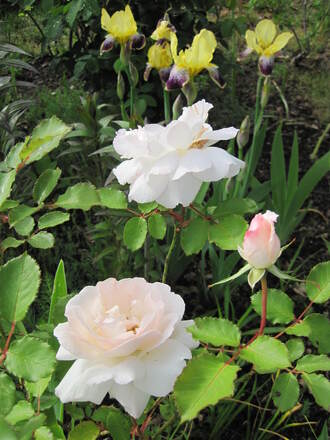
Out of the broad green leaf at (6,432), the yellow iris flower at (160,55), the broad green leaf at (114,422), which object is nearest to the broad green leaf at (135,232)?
the broad green leaf at (114,422)

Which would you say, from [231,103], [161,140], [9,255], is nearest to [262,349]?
[161,140]

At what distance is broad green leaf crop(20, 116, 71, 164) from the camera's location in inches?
25.8

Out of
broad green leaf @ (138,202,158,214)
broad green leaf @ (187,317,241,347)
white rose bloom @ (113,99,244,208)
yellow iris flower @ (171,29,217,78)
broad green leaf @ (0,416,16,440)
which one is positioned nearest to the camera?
broad green leaf @ (0,416,16,440)

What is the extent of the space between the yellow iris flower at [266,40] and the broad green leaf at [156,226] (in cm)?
85

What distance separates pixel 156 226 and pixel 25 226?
19cm

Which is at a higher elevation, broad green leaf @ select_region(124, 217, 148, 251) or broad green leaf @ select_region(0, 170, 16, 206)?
broad green leaf @ select_region(0, 170, 16, 206)

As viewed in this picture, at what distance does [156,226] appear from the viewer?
2.63 ft

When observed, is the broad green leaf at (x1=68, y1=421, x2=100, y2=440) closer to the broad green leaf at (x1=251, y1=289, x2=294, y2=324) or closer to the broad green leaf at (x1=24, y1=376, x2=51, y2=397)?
the broad green leaf at (x1=24, y1=376, x2=51, y2=397)

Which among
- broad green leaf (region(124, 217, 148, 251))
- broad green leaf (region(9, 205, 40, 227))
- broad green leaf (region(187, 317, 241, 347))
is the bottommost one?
broad green leaf (region(124, 217, 148, 251))

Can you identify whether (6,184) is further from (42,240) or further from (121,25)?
(121,25)

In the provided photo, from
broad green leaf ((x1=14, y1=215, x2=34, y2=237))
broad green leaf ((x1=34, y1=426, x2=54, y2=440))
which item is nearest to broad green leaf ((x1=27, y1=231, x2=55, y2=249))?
broad green leaf ((x1=14, y1=215, x2=34, y2=237))

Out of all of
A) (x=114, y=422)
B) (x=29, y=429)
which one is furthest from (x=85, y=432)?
(x=29, y=429)

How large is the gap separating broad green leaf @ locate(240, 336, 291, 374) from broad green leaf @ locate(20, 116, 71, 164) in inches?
13.5

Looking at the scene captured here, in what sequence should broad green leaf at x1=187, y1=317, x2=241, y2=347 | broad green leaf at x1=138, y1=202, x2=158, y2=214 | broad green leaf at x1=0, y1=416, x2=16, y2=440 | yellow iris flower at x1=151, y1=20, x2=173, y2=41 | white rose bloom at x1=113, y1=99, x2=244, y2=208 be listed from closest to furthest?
broad green leaf at x1=0, y1=416, x2=16, y2=440
broad green leaf at x1=187, y1=317, x2=241, y2=347
white rose bloom at x1=113, y1=99, x2=244, y2=208
broad green leaf at x1=138, y1=202, x2=158, y2=214
yellow iris flower at x1=151, y1=20, x2=173, y2=41
